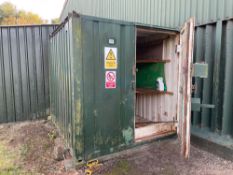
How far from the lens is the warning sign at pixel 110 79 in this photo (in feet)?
8.51

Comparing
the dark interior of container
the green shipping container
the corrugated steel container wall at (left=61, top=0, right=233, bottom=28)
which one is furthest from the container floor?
the corrugated steel container wall at (left=61, top=0, right=233, bottom=28)

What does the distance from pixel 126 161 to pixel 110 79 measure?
49.4 inches

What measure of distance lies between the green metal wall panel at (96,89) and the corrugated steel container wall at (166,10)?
1349 millimetres

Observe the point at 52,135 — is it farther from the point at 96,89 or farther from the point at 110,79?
the point at 110,79

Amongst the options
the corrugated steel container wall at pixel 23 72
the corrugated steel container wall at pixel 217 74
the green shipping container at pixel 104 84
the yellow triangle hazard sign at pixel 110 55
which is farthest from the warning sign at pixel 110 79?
the corrugated steel container wall at pixel 23 72

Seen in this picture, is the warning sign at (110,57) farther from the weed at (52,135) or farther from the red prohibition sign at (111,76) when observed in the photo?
the weed at (52,135)

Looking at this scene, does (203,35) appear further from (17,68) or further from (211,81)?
(17,68)

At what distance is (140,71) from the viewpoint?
14.5ft

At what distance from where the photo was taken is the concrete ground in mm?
2469

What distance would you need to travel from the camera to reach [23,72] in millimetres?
4473

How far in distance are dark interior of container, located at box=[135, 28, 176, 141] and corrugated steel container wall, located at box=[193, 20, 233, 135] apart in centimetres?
52

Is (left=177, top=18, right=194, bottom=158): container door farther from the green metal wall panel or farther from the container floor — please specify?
the green metal wall panel

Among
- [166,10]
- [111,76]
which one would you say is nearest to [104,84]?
[111,76]

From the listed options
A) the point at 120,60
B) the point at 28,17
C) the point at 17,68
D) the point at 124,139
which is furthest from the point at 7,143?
the point at 28,17
